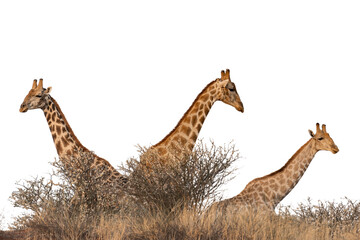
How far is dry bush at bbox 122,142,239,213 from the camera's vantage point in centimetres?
1323

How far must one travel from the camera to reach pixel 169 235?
430 inches

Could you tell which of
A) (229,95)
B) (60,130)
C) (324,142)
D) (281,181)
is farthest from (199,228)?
(324,142)

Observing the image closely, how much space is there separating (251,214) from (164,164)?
300 centimetres

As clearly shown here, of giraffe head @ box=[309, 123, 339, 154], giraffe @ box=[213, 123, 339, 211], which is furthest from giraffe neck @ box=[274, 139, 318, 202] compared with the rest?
giraffe head @ box=[309, 123, 339, 154]

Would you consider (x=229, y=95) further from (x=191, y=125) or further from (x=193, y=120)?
(x=191, y=125)

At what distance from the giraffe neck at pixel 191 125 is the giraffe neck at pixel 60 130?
2.66 meters

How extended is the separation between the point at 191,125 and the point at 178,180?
2765 millimetres

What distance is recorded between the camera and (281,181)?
54.7 ft

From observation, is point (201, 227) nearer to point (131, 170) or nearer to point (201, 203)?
point (201, 203)

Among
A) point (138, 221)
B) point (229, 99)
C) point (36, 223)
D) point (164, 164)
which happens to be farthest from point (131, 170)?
point (229, 99)

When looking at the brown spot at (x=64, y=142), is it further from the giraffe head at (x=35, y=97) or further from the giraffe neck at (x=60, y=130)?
the giraffe head at (x=35, y=97)

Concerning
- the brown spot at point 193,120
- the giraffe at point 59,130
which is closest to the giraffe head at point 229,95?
the brown spot at point 193,120

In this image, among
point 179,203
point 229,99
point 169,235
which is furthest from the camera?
point 229,99

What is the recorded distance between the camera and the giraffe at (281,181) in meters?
16.0
